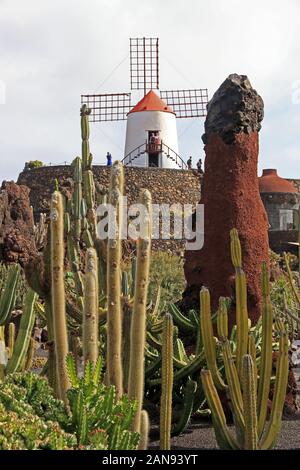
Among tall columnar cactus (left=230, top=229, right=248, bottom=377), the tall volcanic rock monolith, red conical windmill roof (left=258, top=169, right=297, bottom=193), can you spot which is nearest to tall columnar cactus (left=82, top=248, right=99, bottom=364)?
tall columnar cactus (left=230, top=229, right=248, bottom=377)

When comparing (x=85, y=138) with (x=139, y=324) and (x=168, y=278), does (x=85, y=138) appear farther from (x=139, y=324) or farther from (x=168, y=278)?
(x=139, y=324)

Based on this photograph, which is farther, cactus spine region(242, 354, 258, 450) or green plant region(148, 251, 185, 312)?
green plant region(148, 251, 185, 312)

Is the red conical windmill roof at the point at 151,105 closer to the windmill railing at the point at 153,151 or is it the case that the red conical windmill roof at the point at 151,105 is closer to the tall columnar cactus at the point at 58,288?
the windmill railing at the point at 153,151

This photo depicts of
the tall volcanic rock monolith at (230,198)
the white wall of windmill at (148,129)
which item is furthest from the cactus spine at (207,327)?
the white wall of windmill at (148,129)

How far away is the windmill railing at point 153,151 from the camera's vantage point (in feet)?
120

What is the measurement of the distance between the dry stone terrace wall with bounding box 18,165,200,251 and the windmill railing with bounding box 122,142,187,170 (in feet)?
9.85

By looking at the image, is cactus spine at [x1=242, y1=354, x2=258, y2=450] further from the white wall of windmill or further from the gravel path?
the white wall of windmill

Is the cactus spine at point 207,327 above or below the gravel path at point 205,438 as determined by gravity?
above

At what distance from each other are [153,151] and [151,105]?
232 cm

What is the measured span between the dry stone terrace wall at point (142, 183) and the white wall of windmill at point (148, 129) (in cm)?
349

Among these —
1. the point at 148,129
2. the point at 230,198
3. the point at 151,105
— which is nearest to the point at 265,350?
the point at 230,198

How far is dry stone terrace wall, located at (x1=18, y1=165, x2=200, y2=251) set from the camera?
32438mm

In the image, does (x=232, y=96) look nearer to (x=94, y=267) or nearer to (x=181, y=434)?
(x=181, y=434)

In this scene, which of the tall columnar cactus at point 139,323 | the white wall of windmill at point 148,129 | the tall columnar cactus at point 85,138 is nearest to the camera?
the tall columnar cactus at point 139,323
